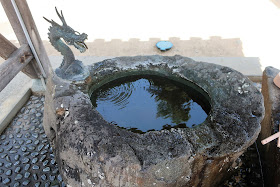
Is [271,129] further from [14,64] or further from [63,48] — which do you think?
[14,64]

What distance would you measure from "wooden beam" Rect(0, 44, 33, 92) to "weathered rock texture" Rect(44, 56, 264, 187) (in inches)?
40.5

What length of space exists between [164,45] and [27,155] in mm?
3957

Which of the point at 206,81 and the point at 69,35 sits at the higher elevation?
the point at 69,35

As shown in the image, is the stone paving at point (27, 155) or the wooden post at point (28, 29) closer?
the stone paving at point (27, 155)

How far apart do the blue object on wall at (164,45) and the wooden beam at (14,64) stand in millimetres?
3086

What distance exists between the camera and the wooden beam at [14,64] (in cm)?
307

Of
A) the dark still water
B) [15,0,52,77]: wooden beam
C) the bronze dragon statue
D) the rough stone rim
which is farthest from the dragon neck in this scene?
[15,0,52,77]: wooden beam

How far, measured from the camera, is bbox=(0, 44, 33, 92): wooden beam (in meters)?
3.07

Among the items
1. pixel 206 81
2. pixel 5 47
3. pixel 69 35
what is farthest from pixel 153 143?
pixel 5 47

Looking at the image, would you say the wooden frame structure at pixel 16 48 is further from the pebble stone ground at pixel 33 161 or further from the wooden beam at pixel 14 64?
the pebble stone ground at pixel 33 161

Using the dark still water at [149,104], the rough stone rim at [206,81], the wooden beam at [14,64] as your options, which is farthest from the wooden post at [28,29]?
the dark still water at [149,104]

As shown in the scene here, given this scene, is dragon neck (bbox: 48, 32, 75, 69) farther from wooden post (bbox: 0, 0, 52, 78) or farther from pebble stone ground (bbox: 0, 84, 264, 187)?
pebble stone ground (bbox: 0, 84, 264, 187)

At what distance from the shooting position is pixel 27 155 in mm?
3191

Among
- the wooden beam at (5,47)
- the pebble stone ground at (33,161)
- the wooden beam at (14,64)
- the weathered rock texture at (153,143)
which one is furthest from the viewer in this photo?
the wooden beam at (5,47)
